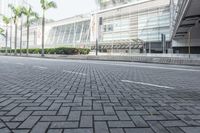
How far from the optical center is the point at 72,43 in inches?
3206

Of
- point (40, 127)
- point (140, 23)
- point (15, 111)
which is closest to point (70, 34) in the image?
point (140, 23)

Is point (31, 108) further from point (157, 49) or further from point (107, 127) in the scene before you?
point (157, 49)

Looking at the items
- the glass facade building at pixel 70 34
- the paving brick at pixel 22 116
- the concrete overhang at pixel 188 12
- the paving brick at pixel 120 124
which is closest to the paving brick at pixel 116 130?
the paving brick at pixel 120 124

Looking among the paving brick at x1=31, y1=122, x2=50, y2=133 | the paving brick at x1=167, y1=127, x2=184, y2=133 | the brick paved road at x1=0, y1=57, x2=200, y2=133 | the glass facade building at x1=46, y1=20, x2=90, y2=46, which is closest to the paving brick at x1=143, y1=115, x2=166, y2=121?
the brick paved road at x1=0, y1=57, x2=200, y2=133

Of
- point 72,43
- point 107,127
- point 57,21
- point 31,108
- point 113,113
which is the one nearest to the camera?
point 107,127

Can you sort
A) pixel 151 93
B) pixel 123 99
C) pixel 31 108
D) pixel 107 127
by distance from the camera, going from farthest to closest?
1. pixel 151 93
2. pixel 123 99
3. pixel 31 108
4. pixel 107 127

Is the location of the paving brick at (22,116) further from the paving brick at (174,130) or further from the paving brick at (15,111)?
the paving brick at (174,130)

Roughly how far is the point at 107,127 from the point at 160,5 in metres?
59.0

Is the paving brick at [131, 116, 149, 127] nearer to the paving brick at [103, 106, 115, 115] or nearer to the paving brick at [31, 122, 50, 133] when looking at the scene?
the paving brick at [103, 106, 115, 115]

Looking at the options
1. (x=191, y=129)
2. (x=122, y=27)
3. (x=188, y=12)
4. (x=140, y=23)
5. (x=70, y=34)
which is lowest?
(x=191, y=129)

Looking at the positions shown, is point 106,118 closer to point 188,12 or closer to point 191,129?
point 191,129

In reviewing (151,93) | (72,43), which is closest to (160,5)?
(72,43)

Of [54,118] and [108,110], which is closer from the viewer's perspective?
[54,118]

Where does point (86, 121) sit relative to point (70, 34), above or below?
below
